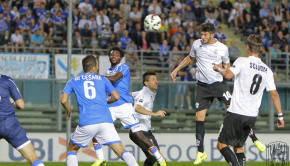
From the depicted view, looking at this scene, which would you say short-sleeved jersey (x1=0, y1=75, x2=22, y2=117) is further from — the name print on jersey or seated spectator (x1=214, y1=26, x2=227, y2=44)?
seated spectator (x1=214, y1=26, x2=227, y2=44)

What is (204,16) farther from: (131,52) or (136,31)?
(131,52)

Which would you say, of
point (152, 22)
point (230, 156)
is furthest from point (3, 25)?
point (230, 156)

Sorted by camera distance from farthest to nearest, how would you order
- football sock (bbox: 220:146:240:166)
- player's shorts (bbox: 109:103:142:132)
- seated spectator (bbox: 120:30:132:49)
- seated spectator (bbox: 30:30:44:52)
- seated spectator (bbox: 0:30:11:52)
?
1. seated spectator (bbox: 120:30:132:49)
2. seated spectator (bbox: 30:30:44:52)
3. seated spectator (bbox: 0:30:11:52)
4. player's shorts (bbox: 109:103:142:132)
5. football sock (bbox: 220:146:240:166)

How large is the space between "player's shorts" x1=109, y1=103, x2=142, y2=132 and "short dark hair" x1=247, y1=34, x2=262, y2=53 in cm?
318

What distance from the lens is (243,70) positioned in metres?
10.7

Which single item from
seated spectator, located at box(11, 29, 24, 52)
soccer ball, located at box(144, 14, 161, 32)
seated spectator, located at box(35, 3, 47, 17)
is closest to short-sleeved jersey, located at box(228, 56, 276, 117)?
soccer ball, located at box(144, 14, 161, 32)

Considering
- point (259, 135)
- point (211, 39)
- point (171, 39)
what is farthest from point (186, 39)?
point (211, 39)

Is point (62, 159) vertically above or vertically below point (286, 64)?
below

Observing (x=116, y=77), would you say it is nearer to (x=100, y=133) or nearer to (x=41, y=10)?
(x=100, y=133)

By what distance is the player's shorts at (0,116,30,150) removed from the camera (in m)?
10.1

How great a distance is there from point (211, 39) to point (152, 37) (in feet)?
30.1

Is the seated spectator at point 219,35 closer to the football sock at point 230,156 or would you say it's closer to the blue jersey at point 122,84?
the blue jersey at point 122,84

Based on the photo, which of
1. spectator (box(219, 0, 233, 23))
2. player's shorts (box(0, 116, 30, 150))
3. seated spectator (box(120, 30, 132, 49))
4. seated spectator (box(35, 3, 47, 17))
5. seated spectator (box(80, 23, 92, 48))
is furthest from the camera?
spectator (box(219, 0, 233, 23))

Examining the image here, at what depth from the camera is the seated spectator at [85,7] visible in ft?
75.6
